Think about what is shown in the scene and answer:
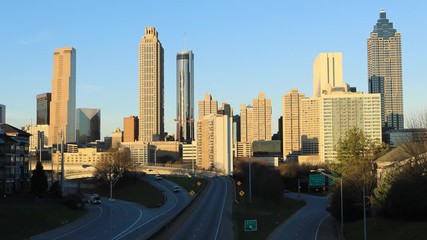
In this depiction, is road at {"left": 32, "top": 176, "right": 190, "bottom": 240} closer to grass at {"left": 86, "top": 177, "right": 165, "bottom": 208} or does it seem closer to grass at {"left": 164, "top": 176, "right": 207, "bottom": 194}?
grass at {"left": 86, "top": 177, "right": 165, "bottom": 208}

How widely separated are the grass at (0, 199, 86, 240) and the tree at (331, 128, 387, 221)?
111 feet

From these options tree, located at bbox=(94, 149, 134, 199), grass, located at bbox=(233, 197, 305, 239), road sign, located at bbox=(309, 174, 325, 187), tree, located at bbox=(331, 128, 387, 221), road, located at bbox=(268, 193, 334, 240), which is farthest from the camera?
tree, located at bbox=(94, 149, 134, 199)

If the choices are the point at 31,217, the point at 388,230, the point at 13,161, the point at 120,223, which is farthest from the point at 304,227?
the point at 13,161

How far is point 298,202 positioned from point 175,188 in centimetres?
3052

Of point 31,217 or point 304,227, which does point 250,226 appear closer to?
point 304,227

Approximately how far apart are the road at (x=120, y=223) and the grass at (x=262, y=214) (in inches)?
344

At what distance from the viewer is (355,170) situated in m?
77.6

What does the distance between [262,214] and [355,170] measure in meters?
16.6

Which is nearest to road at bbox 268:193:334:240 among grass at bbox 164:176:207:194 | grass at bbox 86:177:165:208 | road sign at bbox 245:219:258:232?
road sign at bbox 245:219:258:232

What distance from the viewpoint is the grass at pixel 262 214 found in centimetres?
6288

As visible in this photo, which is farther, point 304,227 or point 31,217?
point 304,227

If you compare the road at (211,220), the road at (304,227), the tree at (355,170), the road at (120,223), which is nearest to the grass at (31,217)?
the road at (120,223)

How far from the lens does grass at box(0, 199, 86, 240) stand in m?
60.0

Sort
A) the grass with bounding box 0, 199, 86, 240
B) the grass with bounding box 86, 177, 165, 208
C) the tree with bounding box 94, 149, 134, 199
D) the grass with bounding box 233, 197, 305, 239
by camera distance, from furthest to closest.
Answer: the tree with bounding box 94, 149, 134, 199 < the grass with bounding box 86, 177, 165, 208 < the grass with bounding box 233, 197, 305, 239 < the grass with bounding box 0, 199, 86, 240
